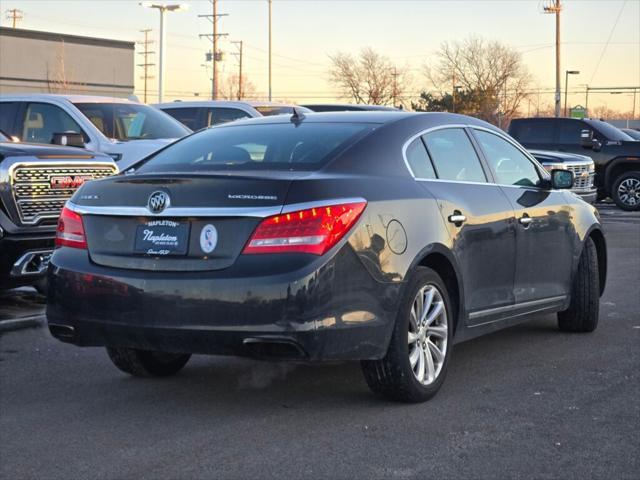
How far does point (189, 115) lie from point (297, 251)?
13006 mm

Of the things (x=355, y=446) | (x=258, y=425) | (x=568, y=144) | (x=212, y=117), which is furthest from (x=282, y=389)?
(x=568, y=144)

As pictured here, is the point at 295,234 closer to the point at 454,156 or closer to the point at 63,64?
the point at 454,156

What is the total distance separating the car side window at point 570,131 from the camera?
2334 cm

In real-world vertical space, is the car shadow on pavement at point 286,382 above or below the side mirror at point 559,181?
below

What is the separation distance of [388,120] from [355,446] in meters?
2.09

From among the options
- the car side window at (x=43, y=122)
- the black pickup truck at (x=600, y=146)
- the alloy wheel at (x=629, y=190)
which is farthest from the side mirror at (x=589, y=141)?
the car side window at (x=43, y=122)

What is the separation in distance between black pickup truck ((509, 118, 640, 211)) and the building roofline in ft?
141

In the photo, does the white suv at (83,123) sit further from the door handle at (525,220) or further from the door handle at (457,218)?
the door handle at (457,218)

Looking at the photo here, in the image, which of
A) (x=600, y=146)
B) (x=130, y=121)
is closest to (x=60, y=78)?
(x=600, y=146)

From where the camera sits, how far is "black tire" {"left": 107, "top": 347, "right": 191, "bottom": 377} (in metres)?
6.26

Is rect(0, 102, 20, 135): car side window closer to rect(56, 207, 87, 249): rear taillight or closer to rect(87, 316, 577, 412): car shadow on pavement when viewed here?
rect(87, 316, 577, 412): car shadow on pavement

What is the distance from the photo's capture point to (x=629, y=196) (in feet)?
75.4

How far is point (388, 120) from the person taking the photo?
241 inches

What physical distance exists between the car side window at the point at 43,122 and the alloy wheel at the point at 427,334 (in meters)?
8.50
